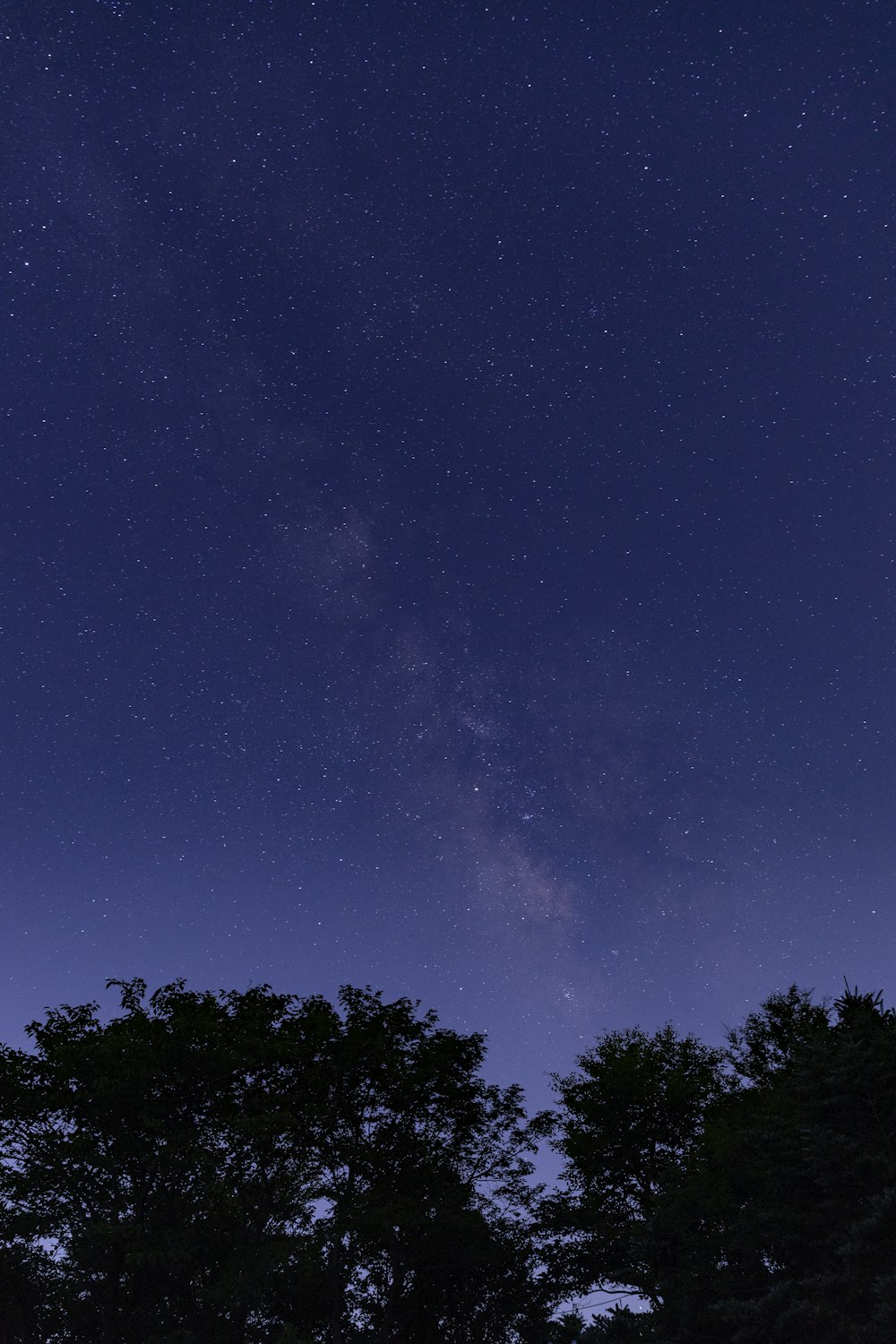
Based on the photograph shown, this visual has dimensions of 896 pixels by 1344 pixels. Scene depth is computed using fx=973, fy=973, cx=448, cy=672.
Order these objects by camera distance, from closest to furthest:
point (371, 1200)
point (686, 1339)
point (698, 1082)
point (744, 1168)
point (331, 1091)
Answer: point (686, 1339) < point (744, 1168) < point (371, 1200) < point (331, 1091) < point (698, 1082)

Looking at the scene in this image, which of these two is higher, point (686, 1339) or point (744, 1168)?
point (744, 1168)

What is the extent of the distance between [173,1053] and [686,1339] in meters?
20.1

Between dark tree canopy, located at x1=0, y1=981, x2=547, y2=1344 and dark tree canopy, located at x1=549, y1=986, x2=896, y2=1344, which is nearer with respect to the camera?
dark tree canopy, located at x1=549, y1=986, x2=896, y2=1344

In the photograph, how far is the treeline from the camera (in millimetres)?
28453

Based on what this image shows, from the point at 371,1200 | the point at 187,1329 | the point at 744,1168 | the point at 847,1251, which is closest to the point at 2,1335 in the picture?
the point at 187,1329

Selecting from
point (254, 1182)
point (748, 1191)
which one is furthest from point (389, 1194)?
point (748, 1191)

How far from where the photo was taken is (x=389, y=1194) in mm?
39031

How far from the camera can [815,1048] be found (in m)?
29.4

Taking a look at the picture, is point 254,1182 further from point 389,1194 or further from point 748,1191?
point 748,1191

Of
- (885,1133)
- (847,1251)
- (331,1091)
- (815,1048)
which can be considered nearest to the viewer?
(847,1251)

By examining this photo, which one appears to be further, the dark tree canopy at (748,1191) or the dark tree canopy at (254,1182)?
the dark tree canopy at (254,1182)

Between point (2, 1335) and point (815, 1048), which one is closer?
point (815, 1048)

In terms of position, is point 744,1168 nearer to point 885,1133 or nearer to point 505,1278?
point 885,1133

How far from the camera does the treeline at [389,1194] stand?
28.5 meters
